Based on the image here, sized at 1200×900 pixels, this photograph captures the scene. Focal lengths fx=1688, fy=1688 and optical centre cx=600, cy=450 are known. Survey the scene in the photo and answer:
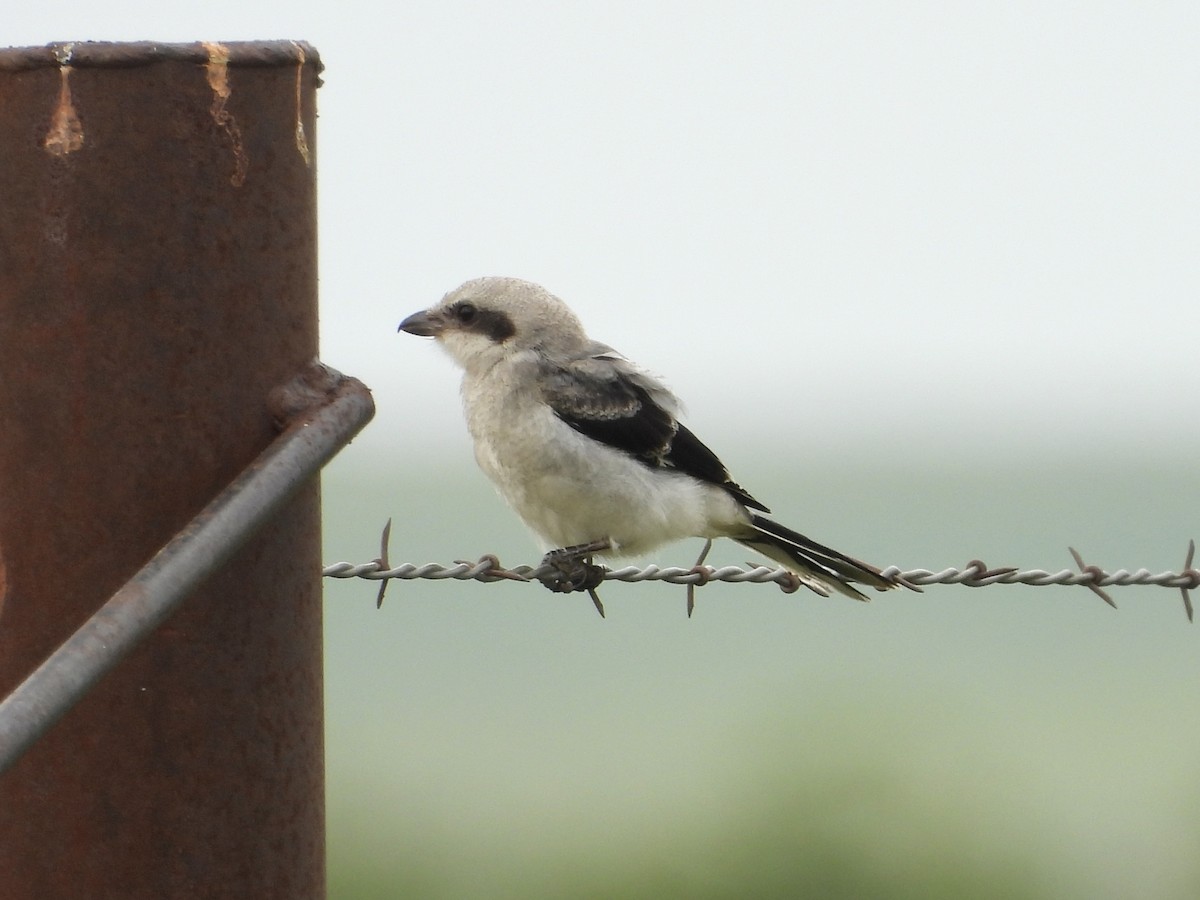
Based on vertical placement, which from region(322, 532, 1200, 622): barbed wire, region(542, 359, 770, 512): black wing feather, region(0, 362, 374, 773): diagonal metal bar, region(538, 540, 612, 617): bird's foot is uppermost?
region(0, 362, 374, 773): diagonal metal bar

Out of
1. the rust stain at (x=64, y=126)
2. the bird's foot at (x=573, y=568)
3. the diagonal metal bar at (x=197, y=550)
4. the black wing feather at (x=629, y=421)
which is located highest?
the rust stain at (x=64, y=126)

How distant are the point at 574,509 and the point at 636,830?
33.6 feet

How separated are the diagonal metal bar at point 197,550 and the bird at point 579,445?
109 inches

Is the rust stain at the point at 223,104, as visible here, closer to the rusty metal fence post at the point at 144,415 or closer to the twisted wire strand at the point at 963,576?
the rusty metal fence post at the point at 144,415

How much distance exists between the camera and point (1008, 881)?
37.9ft

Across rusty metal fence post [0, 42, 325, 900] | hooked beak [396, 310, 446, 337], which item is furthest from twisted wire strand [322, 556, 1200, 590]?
rusty metal fence post [0, 42, 325, 900]

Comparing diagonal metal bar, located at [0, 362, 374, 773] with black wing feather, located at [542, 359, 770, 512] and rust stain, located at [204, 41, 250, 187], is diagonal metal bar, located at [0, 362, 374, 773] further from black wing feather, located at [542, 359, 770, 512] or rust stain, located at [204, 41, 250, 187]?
black wing feather, located at [542, 359, 770, 512]

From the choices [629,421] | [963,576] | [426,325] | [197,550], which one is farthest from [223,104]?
[426,325]

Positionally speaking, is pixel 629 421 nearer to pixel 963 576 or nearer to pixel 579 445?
pixel 579 445

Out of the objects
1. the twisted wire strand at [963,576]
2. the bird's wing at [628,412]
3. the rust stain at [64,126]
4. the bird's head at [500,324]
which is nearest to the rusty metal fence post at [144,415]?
the rust stain at [64,126]

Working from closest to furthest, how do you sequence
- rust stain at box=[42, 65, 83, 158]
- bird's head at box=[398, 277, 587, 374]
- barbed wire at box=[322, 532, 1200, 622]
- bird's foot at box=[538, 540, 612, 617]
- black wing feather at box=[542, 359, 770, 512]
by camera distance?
rust stain at box=[42, 65, 83, 158], barbed wire at box=[322, 532, 1200, 622], bird's foot at box=[538, 540, 612, 617], black wing feather at box=[542, 359, 770, 512], bird's head at box=[398, 277, 587, 374]

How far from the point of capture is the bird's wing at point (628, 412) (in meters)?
4.69

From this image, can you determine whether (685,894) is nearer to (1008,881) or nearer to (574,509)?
(1008,881)

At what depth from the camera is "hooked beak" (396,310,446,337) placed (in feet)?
16.3
